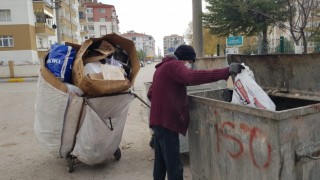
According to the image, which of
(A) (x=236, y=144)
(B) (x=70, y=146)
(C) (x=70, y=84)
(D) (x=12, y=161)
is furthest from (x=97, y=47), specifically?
(A) (x=236, y=144)

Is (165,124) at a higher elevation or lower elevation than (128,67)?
lower

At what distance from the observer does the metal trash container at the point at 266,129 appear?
8.29ft

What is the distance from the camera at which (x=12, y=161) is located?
562 cm

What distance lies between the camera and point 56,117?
4.66 meters

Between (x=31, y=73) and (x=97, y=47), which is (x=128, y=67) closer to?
(x=97, y=47)

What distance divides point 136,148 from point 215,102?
317 centimetres

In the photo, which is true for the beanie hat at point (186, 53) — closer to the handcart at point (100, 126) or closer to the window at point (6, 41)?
the handcart at point (100, 126)

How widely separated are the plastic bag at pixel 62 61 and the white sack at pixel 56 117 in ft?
0.65

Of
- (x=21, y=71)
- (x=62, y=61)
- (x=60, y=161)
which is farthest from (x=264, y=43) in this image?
(x=21, y=71)

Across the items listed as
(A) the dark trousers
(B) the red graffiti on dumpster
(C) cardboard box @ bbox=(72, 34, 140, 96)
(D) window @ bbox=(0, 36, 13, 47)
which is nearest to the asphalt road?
(A) the dark trousers

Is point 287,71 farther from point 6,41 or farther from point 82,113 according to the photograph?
point 6,41

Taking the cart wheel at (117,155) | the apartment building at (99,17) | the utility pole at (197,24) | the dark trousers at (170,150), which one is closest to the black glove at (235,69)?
the dark trousers at (170,150)

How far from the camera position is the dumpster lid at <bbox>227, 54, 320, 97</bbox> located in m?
3.70

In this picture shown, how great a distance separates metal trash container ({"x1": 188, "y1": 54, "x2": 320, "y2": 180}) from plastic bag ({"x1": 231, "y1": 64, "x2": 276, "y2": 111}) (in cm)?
16
